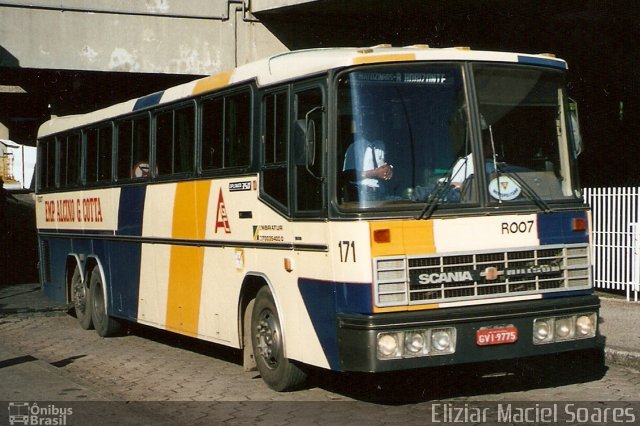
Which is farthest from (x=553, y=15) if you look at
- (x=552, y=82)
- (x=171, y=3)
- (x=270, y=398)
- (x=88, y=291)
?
(x=270, y=398)

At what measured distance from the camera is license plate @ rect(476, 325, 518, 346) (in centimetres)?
820

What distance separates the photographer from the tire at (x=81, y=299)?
593 inches

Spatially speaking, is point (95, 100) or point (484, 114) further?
point (95, 100)

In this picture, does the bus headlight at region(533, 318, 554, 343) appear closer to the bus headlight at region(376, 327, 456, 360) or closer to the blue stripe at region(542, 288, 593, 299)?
the blue stripe at region(542, 288, 593, 299)

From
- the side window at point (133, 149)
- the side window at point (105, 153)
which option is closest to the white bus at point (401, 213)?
the side window at point (133, 149)

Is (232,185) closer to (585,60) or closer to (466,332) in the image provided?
(466,332)

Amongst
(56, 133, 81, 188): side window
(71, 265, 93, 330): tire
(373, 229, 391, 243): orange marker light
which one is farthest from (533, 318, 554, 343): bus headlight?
(56, 133, 81, 188): side window

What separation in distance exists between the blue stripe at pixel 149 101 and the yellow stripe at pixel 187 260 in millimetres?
1418

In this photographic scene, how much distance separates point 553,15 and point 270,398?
13.8 meters

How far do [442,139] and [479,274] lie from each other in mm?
1103

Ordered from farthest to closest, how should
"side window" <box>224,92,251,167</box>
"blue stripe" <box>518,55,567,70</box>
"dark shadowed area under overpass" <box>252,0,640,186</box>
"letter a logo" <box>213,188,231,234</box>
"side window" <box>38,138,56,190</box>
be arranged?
"dark shadowed area under overpass" <box>252,0,640,186</box> < "side window" <box>38,138,56,190</box> < "letter a logo" <box>213,188,231,234</box> < "side window" <box>224,92,251,167</box> < "blue stripe" <box>518,55,567,70</box>

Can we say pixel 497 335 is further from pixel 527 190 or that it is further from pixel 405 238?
pixel 527 190

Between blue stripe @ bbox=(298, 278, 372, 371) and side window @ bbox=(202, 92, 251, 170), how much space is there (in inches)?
69.8

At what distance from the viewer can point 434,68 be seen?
27.8 feet
